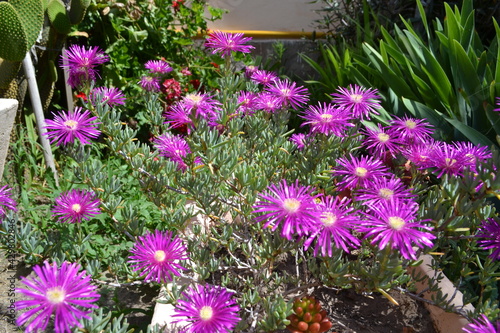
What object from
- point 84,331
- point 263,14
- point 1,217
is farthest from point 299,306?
point 263,14

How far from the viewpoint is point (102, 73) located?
273cm

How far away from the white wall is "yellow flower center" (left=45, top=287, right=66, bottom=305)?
10.1ft

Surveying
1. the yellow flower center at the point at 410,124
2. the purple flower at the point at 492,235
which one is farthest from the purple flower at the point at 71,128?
the purple flower at the point at 492,235

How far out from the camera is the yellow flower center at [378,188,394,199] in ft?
2.93

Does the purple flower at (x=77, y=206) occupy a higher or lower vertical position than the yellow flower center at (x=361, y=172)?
lower

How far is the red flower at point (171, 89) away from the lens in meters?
2.72

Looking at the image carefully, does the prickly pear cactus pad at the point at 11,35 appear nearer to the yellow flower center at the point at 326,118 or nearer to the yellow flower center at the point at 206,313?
the yellow flower center at the point at 326,118

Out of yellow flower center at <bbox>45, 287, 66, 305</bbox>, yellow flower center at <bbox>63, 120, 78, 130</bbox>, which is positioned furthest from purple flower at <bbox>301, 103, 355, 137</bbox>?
yellow flower center at <bbox>45, 287, 66, 305</bbox>

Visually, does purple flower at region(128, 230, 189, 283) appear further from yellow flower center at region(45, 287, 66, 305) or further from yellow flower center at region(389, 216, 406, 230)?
yellow flower center at region(389, 216, 406, 230)

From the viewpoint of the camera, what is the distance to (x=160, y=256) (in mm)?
895

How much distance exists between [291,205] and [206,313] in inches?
9.5

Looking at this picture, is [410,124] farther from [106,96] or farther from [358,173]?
[106,96]

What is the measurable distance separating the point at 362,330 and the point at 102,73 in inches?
81.9

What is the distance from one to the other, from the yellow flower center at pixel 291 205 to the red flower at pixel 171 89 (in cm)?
203
